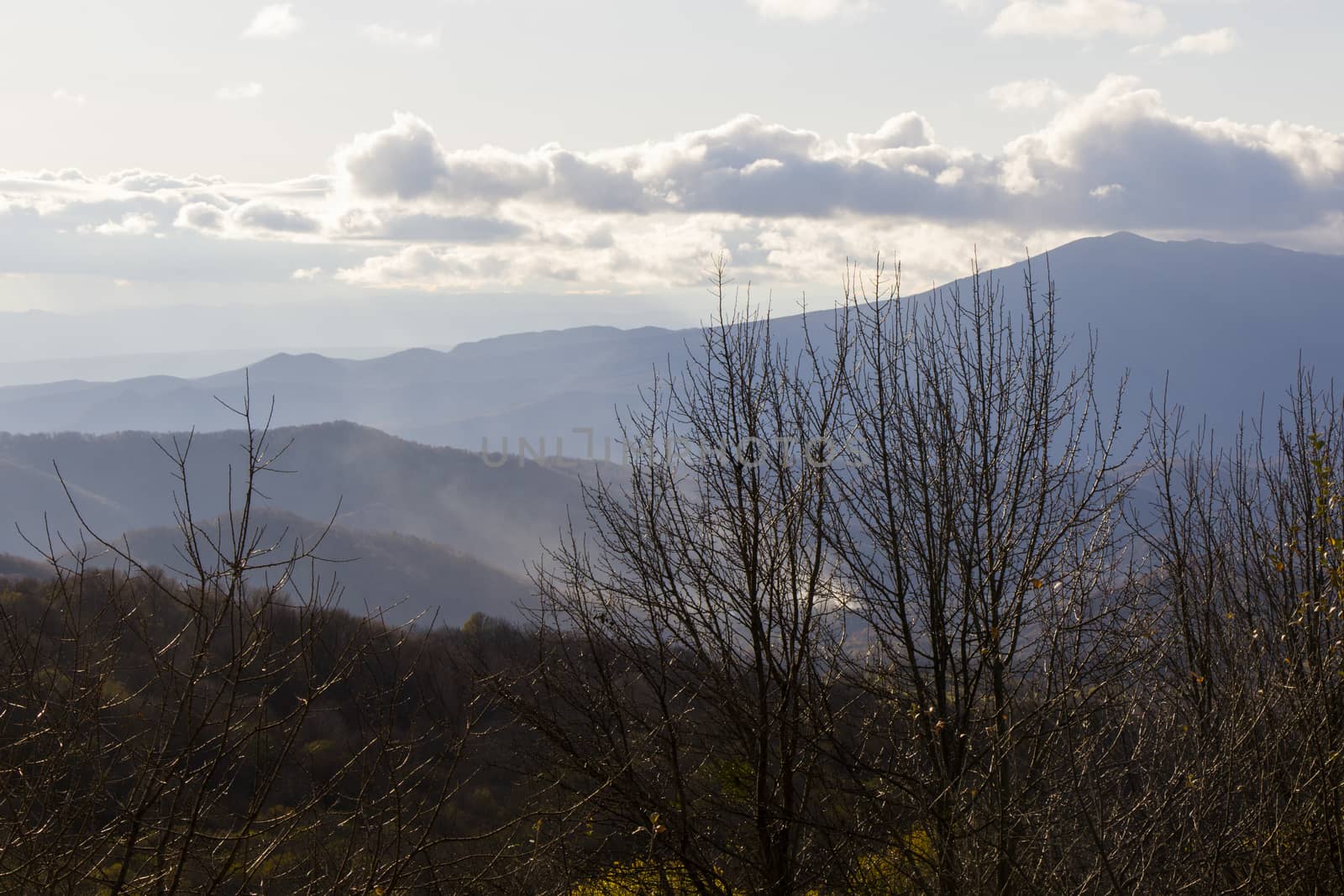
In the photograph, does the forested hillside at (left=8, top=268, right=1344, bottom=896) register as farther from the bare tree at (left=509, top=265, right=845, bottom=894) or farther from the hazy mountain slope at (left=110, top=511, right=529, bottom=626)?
the hazy mountain slope at (left=110, top=511, right=529, bottom=626)

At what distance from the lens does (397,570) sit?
152125 mm

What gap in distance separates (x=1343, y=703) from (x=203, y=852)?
942 cm

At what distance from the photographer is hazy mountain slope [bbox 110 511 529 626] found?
14050 cm

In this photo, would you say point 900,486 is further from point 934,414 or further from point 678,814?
point 678,814

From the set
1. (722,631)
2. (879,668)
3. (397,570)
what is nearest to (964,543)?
(879,668)

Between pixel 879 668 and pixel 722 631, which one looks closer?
pixel 722 631

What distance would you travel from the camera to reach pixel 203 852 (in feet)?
23.7

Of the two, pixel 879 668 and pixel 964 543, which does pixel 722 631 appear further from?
pixel 964 543

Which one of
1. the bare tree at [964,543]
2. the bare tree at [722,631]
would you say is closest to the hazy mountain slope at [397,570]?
the bare tree at [722,631]

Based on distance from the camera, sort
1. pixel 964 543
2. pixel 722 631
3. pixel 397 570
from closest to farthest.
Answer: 1. pixel 722 631
2. pixel 964 543
3. pixel 397 570

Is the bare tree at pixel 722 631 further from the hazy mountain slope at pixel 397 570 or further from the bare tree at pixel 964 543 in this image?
the hazy mountain slope at pixel 397 570

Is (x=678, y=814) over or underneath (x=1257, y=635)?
underneath

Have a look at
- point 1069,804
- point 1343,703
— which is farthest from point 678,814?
point 1343,703

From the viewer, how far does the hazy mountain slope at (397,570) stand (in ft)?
461
